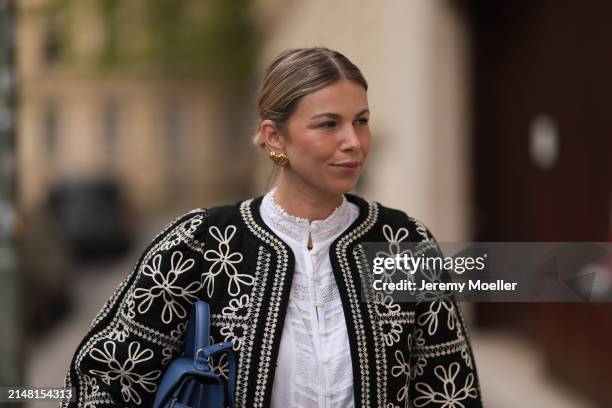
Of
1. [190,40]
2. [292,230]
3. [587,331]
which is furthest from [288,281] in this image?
[190,40]

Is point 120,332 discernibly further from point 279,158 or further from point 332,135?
point 332,135

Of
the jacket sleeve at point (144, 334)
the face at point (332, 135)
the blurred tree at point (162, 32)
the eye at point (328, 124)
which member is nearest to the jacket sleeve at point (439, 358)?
the face at point (332, 135)

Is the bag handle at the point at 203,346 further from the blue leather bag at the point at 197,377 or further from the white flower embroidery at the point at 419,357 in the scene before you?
the white flower embroidery at the point at 419,357

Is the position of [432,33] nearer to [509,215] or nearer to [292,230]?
[509,215]

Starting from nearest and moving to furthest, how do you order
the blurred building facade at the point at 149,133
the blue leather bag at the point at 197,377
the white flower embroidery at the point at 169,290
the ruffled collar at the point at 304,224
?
the blue leather bag at the point at 197,377 < the white flower embroidery at the point at 169,290 < the ruffled collar at the point at 304,224 < the blurred building facade at the point at 149,133

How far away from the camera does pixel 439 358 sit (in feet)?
A: 7.64

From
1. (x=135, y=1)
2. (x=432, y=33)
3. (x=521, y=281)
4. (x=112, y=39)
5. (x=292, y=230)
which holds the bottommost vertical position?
(x=521, y=281)

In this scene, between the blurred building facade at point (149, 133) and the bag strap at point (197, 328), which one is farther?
the blurred building facade at point (149, 133)

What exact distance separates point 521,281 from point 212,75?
42.1 m

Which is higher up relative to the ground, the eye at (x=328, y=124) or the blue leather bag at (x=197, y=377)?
the eye at (x=328, y=124)

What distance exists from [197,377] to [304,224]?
1.59 feet

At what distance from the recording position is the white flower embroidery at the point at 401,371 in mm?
2256

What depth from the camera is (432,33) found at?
8859 millimetres

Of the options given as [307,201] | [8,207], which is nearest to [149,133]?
Answer: [8,207]
